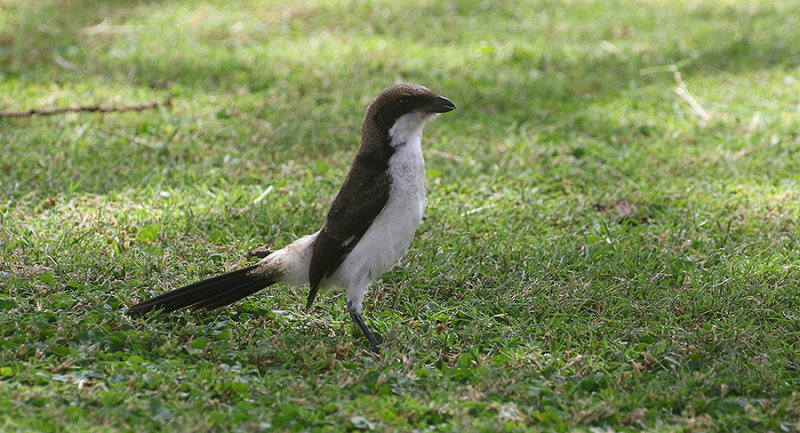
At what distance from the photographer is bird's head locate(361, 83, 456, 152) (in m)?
4.06

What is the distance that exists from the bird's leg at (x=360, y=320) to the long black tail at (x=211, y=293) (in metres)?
0.42

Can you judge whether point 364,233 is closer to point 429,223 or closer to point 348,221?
point 348,221

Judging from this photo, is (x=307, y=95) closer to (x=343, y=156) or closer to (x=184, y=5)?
(x=343, y=156)

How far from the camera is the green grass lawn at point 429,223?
3.40m

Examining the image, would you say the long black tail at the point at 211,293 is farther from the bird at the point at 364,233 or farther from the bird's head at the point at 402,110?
the bird's head at the point at 402,110

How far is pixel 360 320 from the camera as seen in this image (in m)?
3.94

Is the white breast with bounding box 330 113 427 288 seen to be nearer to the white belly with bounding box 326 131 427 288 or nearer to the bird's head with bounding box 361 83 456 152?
the white belly with bounding box 326 131 427 288

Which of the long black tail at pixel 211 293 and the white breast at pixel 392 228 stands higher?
the white breast at pixel 392 228

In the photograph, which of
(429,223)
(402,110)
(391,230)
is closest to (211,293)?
(391,230)

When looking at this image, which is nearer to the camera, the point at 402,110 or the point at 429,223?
the point at 402,110

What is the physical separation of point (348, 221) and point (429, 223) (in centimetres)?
142

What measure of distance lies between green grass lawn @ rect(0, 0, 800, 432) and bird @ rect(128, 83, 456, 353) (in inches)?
6.6

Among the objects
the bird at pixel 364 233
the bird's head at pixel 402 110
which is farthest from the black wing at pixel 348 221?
the bird's head at pixel 402 110

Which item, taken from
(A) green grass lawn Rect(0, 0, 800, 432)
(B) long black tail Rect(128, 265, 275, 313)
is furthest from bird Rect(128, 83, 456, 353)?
(A) green grass lawn Rect(0, 0, 800, 432)
